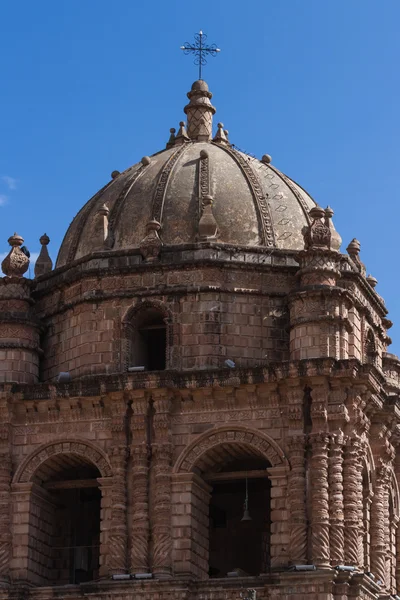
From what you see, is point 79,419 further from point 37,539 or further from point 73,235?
point 73,235

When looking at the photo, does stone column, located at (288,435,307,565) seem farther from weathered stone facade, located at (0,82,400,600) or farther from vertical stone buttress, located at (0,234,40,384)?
vertical stone buttress, located at (0,234,40,384)

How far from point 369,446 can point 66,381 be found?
8.03 m

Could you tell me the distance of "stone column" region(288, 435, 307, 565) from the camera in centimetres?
4612

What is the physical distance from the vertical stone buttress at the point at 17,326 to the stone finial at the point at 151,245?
137 inches

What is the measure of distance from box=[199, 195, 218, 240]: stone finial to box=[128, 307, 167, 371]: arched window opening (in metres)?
2.44

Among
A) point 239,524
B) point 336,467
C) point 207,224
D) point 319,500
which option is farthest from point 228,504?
point 207,224

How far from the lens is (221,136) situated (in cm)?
5588

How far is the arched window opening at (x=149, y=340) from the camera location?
165ft

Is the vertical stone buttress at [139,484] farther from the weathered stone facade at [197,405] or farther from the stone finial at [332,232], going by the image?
the stone finial at [332,232]

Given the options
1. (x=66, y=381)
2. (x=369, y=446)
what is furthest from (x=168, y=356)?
(x=369, y=446)

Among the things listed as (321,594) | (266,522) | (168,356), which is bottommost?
(321,594)

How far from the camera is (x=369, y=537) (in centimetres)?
4944

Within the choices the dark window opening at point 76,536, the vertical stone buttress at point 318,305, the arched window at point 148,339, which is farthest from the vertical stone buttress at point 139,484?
the vertical stone buttress at point 318,305

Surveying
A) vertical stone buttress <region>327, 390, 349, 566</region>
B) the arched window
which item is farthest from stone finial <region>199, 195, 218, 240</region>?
vertical stone buttress <region>327, 390, 349, 566</region>
